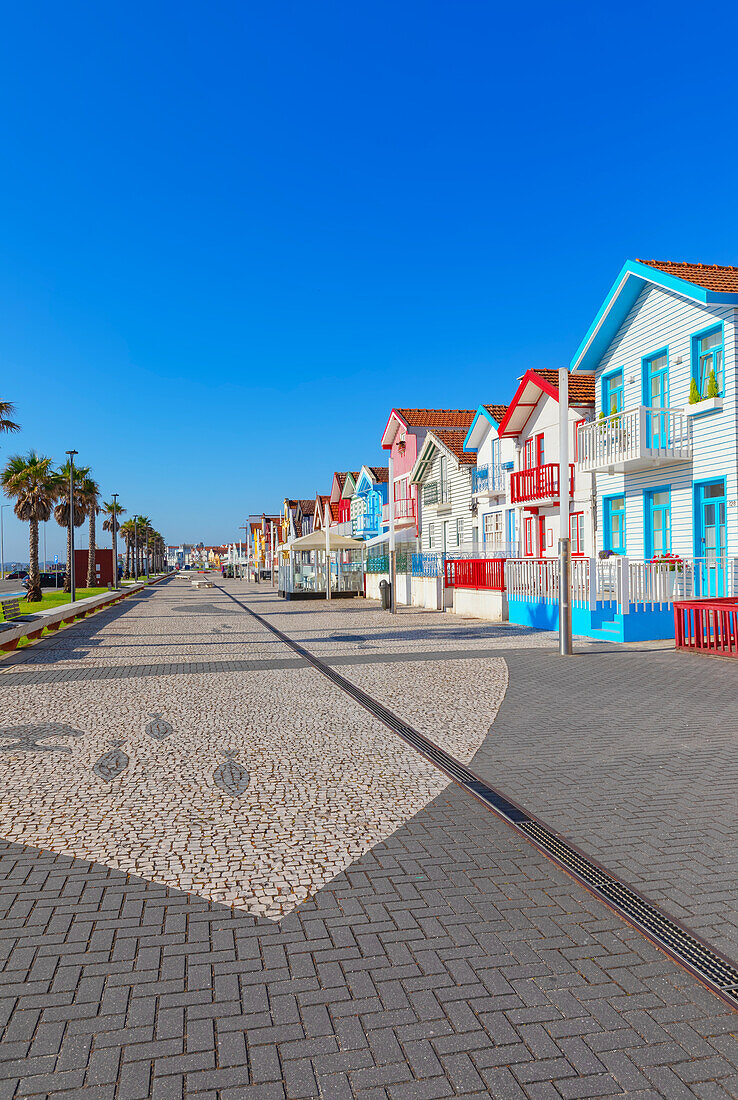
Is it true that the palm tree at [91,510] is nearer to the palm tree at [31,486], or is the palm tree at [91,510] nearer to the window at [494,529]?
the palm tree at [31,486]

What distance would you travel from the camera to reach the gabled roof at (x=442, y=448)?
3155cm

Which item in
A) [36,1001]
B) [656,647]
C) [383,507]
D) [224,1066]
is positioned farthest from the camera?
[383,507]

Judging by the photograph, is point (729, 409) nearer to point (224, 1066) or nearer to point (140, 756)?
point (140, 756)

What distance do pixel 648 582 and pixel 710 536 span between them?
7.99 ft

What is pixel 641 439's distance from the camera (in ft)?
55.1

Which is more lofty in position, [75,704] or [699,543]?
[699,543]

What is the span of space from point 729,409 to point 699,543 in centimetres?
Answer: 295

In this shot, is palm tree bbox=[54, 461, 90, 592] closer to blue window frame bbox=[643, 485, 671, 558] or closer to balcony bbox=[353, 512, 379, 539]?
balcony bbox=[353, 512, 379, 539]

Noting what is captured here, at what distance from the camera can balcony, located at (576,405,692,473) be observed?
55.5ft

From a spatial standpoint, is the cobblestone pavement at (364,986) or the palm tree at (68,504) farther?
the palm tree at (68,504)

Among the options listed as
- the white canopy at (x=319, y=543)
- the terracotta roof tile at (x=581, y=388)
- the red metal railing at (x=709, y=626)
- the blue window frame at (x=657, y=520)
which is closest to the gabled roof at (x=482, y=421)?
the terracotta roof tile at (x=581, y=388)

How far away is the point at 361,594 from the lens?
37.7 meters

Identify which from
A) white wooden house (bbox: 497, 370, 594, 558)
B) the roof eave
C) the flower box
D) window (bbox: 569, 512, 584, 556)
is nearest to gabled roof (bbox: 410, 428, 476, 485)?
the roof eave

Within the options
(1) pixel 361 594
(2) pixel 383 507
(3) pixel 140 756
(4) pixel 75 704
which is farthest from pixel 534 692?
(2) pixel 383 507
